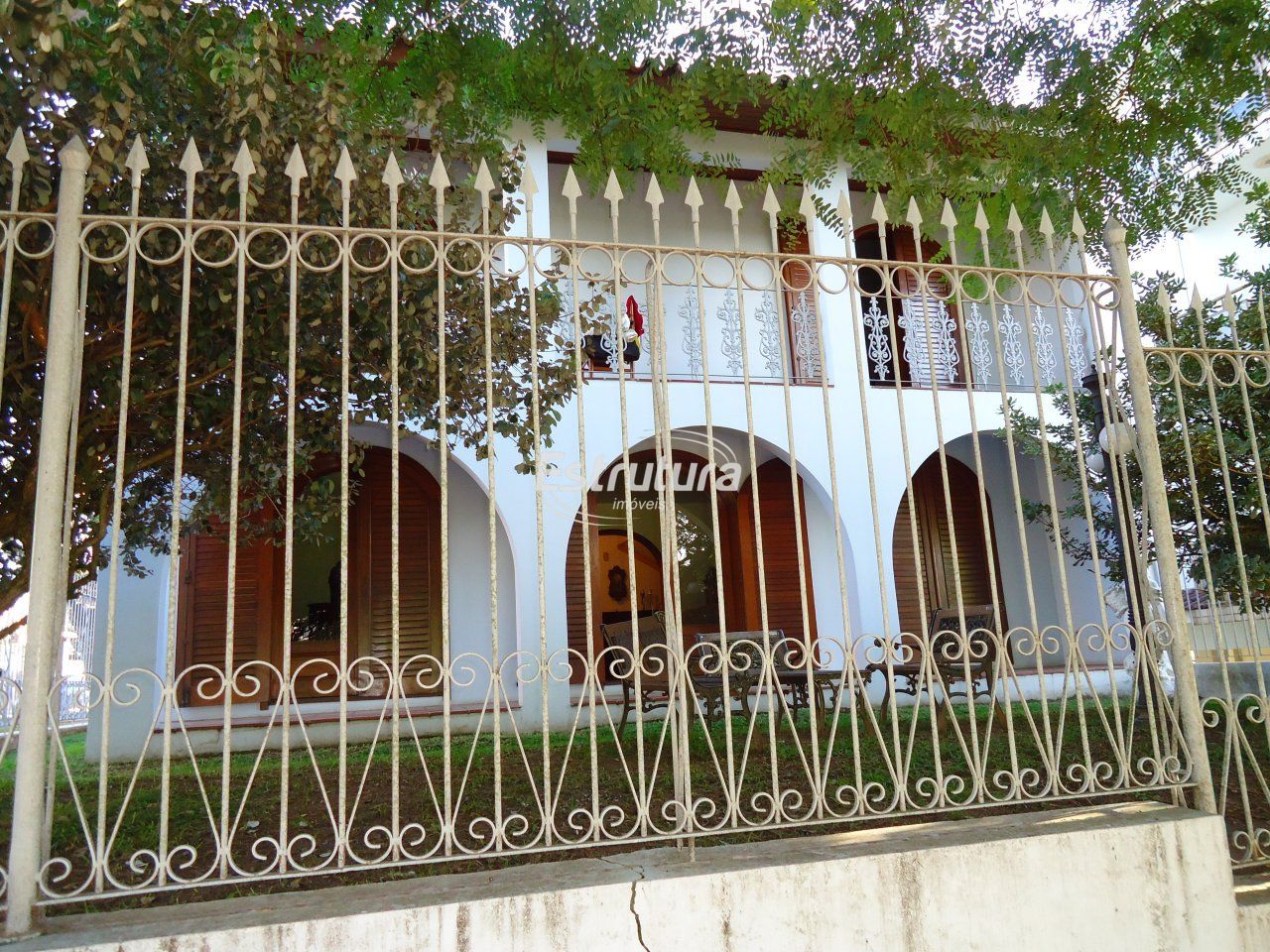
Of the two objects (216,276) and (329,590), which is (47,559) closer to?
(216,276)

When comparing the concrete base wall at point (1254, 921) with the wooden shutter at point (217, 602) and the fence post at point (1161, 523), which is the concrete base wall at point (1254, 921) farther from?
the wooden shutter at point (217, 602)

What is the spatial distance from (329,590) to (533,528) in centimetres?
254

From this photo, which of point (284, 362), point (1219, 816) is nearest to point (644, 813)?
point (1219, 816)

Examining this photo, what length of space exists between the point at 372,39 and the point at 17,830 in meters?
3.30

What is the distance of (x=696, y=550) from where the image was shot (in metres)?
11.1

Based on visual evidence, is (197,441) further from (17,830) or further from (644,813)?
(644,813)

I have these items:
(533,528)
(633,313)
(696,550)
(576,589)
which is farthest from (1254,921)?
(696,550)

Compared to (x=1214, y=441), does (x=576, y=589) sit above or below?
below

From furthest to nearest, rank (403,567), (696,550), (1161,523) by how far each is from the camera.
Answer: (696,550) < (403,567) < (1161,523)

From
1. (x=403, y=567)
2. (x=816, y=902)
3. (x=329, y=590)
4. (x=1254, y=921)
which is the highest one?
(x=403, y=567)

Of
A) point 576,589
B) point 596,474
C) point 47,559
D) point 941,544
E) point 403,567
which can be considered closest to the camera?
point 47,559

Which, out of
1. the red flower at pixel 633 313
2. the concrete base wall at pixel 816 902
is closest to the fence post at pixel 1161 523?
the concrete base wall at pixel 816 902

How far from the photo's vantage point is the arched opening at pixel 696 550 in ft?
30.5

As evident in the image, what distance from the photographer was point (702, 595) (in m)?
11.2
